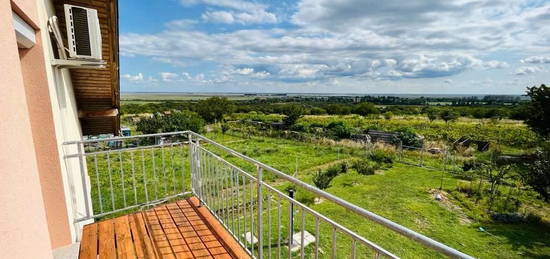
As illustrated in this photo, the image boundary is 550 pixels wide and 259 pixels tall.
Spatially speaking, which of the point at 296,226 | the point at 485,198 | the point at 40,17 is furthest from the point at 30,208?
the point at 485,198

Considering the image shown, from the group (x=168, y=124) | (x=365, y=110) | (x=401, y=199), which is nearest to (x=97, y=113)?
(x=401, y=199)

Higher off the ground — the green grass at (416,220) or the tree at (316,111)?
the green grass at (416,220)

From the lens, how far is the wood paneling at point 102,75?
2.94 meters

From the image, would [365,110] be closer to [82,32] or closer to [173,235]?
[173,235]

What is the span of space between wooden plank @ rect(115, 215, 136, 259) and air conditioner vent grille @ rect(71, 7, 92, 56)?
1.84 meters

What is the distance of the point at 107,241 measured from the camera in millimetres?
2562

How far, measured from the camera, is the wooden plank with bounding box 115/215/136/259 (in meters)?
2.36

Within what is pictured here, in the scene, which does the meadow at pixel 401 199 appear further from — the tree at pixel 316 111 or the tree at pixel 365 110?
the tree at pixel 316 111

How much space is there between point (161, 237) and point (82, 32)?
7.18 feet

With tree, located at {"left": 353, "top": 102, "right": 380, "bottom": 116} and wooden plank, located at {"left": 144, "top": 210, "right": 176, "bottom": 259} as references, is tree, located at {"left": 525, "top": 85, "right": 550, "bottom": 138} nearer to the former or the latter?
wooden plank, located at {"left": 144, "top": 210, "right": 176, "bottom": 259}

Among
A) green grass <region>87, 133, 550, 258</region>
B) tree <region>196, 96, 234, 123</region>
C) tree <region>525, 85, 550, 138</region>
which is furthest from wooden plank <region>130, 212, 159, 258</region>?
tree <region>196, 96, 234, 123</region>

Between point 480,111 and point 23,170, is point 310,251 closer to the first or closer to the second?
point 23,170

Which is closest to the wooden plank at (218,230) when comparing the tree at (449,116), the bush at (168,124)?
the bush at (168,124)

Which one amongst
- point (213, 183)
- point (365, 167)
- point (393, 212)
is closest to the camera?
point (213, 183)
